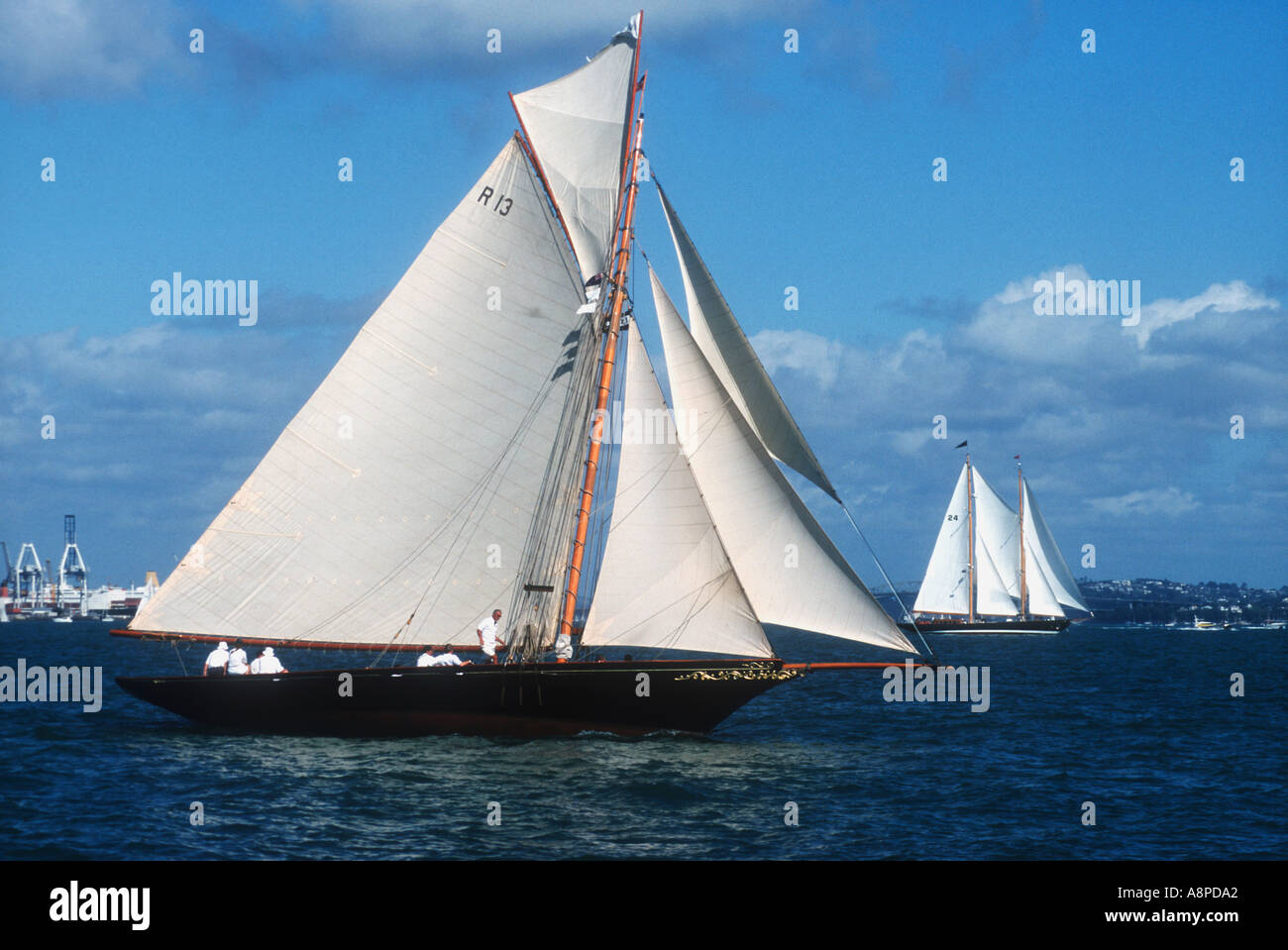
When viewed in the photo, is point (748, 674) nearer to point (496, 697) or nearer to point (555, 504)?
point (496, 697)

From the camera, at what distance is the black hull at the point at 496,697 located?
108ft

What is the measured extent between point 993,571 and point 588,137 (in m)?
97.9

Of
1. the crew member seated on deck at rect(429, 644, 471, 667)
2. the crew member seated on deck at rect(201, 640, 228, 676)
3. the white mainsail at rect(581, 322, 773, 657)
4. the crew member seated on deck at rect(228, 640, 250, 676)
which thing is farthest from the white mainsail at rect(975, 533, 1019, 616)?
the crew member seated on deck at rect(228, 640, 250, 676)

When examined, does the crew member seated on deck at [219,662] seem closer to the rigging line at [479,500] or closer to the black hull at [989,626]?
the rigging line at [479,500]

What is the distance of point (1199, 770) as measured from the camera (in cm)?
3391

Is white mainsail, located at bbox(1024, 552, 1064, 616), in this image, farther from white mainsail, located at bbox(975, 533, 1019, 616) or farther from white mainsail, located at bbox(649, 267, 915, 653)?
white mainsail, located at bbox(649, 267, 915, 653)

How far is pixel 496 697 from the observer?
33.7 meters

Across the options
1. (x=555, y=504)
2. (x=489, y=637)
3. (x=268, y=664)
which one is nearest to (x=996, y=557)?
(x=555, y=504)

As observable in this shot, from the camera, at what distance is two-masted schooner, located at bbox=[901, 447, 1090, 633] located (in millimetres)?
122688
